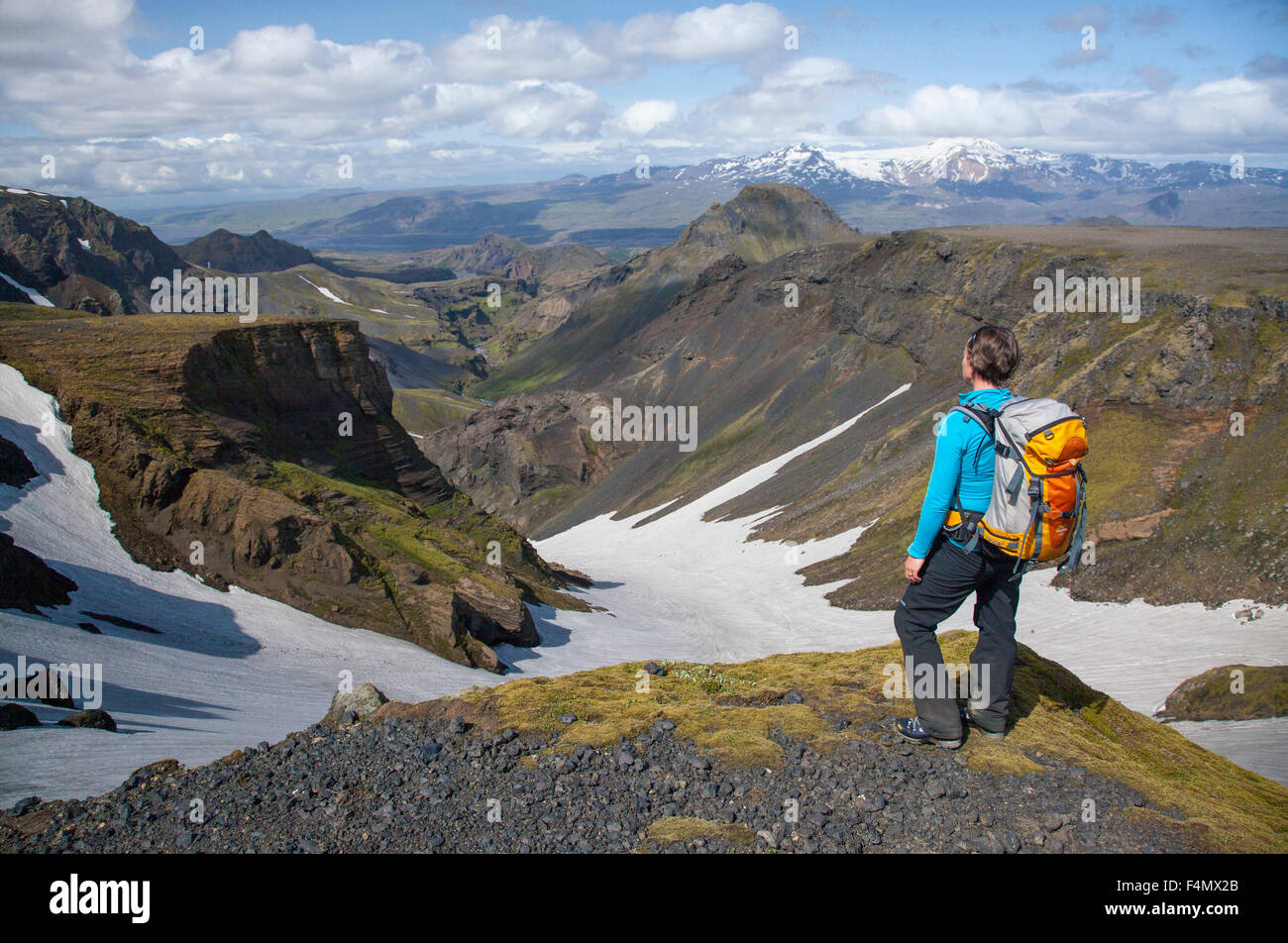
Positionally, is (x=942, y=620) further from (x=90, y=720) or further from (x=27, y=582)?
(x=27, y=582)

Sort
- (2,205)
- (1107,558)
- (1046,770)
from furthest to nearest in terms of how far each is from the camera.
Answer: (2,205)
(1107,558)
(1046,770)

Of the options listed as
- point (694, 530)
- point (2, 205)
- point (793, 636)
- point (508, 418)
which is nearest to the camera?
point (793, 636)

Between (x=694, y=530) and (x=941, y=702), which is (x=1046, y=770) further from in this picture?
(x=694, y=530)

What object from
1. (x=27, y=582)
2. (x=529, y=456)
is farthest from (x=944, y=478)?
(x=529, y=456)

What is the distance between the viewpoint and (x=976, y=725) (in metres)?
9.62

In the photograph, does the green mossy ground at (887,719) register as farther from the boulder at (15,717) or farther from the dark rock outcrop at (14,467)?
the dark rock outcrop at (14,467)

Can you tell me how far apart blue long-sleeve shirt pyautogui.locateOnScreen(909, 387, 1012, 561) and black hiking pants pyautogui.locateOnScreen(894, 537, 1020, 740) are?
1.47 feet

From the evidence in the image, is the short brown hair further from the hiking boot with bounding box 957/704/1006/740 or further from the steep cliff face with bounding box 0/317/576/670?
the steep cliff face with bounding box 0/317/576/670

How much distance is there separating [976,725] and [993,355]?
14.9 ft

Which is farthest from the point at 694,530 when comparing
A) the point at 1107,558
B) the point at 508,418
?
the point at 508,418

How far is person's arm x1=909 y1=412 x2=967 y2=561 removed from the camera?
8203 millimetres

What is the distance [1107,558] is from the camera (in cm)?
4331
